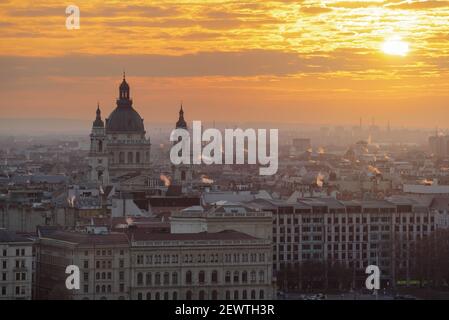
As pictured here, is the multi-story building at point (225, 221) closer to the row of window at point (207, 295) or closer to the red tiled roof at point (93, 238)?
the red tiled roof at point (93, 238)

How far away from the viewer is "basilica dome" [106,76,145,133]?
95.2 meters

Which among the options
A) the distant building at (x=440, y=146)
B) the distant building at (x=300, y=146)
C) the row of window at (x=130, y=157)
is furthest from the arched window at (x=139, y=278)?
the distant building at (x=440, y=146)

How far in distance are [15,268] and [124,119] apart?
49.1 metres

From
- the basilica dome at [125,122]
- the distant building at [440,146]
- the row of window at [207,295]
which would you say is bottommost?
the row of window at [207,295]

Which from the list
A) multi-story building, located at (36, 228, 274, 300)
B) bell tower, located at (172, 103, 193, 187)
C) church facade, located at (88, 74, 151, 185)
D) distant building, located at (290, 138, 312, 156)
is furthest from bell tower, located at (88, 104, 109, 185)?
distant building, located at (290, 138, 312, 156)

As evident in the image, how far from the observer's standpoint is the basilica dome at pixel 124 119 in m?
95.2

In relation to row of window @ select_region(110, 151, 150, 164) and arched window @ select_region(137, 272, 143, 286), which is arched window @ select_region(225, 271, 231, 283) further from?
row of window @ select_region(110, 151, 150, 164)

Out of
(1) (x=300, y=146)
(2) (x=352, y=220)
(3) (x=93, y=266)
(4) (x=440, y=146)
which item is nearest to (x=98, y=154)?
(2) (x=352, y=220)

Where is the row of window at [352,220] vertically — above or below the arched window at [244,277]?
above

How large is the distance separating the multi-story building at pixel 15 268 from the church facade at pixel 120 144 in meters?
41.8

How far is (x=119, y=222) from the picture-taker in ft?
186

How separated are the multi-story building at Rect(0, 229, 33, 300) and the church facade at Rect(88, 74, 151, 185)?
41776 millimetres

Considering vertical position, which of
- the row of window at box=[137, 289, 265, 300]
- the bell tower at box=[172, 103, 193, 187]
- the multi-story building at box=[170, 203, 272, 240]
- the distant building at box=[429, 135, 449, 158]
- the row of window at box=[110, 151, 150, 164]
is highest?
the distant building at box=[429, 135, 449, 158]

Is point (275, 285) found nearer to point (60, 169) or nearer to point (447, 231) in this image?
point (447, 231)
